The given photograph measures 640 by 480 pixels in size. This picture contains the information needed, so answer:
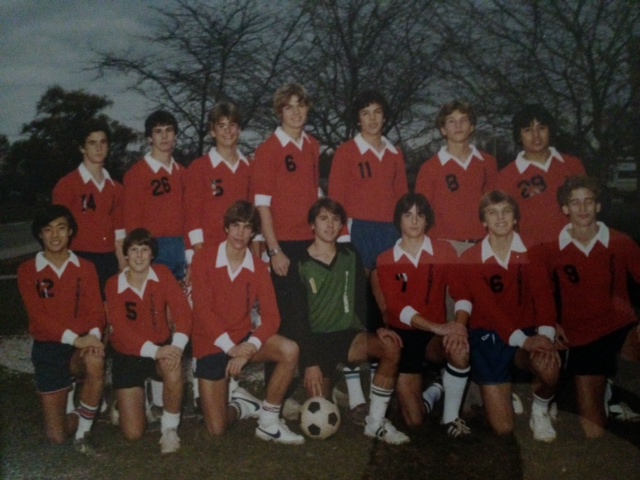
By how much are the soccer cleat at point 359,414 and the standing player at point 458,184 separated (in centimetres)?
79

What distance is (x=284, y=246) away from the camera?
2.92 meters

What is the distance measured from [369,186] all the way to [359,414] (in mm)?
975

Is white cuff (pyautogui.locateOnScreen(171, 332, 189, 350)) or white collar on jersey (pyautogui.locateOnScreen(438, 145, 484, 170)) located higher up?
white collar on jersey (pyautogui.locateOnScreen(438, 145, 484, 170))

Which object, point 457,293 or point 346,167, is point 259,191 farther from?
point 457,293

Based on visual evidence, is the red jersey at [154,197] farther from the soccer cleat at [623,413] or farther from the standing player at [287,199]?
the soccer cleat at [623,413]

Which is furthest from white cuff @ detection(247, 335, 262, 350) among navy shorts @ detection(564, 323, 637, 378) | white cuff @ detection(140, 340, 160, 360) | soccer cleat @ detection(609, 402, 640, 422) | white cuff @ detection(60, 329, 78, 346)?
soccer cleat @ detection(609, 402, 640, 422)

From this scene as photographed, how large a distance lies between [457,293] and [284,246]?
74 cm

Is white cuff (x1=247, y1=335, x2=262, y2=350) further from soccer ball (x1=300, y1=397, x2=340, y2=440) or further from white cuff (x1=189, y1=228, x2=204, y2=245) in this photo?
white cuff (x1=189, y1=228, x2=204, y2=245)

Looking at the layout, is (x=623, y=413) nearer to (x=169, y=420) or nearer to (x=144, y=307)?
(x=169, y=420)

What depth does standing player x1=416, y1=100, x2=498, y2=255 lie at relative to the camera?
2.85 meters

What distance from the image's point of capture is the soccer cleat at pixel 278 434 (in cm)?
280

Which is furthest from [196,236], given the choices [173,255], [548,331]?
[548,331]

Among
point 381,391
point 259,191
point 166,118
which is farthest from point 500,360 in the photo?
point 166,118

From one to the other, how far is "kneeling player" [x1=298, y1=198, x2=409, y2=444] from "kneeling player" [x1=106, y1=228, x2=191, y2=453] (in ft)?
1.72
